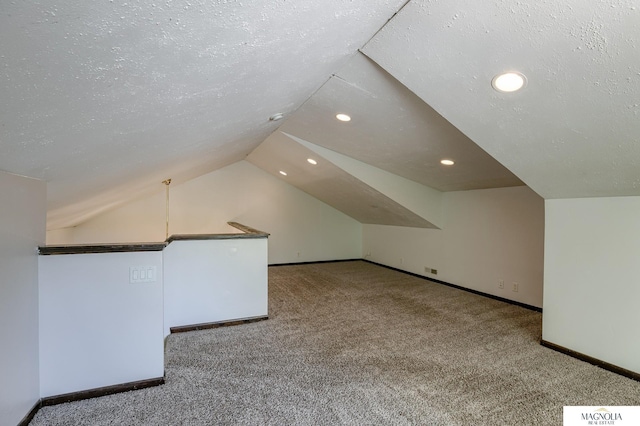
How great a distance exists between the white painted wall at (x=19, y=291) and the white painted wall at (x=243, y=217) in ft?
13.1

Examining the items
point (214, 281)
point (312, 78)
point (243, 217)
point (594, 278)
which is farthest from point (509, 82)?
point (243, 217)

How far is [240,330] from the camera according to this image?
3.38 m

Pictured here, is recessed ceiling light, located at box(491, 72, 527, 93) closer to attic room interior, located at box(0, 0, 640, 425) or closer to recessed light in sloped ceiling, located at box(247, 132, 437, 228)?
attic room interior, located at box(0, 0, 640, 425)

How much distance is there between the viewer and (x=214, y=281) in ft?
11.5

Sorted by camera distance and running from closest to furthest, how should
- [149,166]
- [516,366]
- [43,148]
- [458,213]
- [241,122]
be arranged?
[43,148] < [516,366] < [241,122] < [149,166] < [458,213]

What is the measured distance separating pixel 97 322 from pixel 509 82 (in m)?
3.01

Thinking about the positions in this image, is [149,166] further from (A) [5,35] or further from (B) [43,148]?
(A) [5,35]

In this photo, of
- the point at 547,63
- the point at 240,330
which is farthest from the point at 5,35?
the point at 240,330

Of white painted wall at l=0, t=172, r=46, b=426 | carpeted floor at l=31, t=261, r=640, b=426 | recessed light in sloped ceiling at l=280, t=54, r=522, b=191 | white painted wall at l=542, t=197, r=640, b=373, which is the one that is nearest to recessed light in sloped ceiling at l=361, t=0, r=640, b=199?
white painted wall at l=542, t=197, r=640, b=373

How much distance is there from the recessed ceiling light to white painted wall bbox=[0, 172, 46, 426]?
260 cm

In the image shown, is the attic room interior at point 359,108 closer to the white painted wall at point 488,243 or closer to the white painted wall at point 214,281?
the white painted wall at point 488,243

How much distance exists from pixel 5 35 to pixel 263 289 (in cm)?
331

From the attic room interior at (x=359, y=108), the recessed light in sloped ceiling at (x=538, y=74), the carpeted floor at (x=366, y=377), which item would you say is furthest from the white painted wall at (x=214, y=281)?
the recessed light in sloped ceiling at (x=538, y=74)

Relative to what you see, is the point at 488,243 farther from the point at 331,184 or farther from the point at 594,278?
the point at 331,184
